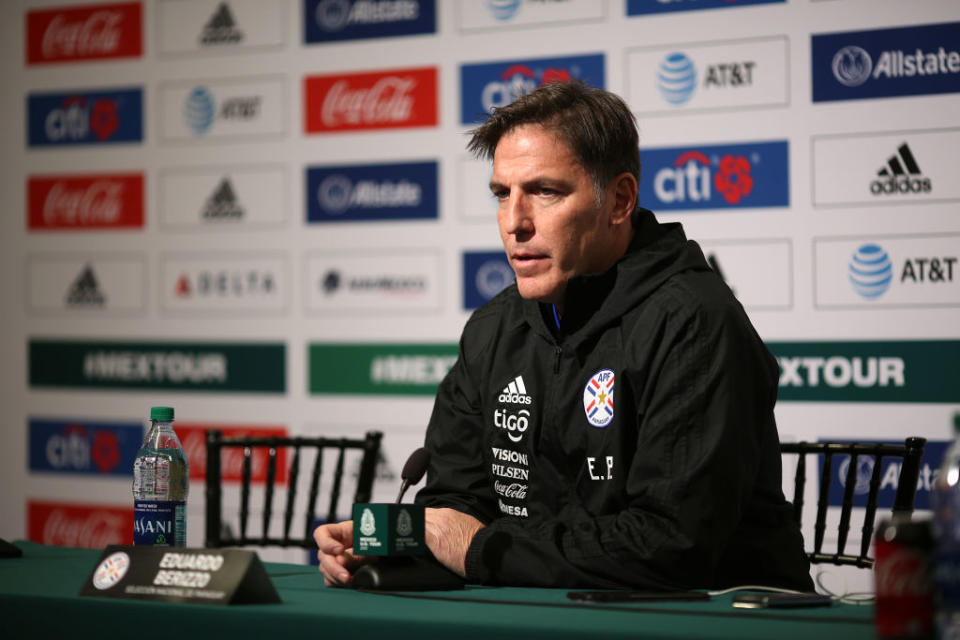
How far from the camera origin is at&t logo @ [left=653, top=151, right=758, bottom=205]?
2918 mm

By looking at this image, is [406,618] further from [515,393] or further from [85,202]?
[85,202]

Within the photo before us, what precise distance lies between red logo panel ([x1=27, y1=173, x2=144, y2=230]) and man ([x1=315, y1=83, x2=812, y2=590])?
2.09 meters

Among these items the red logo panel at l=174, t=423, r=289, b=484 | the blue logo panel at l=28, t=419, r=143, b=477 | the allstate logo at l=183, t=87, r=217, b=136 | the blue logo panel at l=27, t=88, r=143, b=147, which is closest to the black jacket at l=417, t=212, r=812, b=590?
the red logo panel at l=174, t=423, r=289, b=484

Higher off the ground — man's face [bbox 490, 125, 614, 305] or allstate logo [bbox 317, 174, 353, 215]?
allstate logo [bbox 317, 174, 353, 215]

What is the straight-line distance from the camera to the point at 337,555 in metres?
1.47

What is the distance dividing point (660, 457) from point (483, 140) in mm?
693

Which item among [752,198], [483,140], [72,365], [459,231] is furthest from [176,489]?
[72,365]

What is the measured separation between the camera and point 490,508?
181cm

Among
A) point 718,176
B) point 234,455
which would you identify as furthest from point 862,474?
point 234,455

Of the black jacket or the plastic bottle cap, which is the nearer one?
the black jacket

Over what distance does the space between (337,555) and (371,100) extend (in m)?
2.15

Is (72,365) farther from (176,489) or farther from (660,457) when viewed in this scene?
(660,457)

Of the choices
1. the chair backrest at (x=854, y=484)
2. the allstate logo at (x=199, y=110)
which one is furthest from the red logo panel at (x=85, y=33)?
the chair backrest at (x=854, y=484)

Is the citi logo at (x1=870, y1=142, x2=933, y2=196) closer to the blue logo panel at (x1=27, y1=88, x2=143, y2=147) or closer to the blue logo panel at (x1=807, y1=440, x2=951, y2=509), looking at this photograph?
the blue logo panel at (x1=807, y1=440, x2=951, y2=509)
